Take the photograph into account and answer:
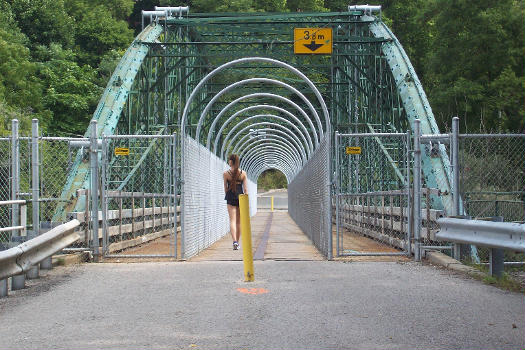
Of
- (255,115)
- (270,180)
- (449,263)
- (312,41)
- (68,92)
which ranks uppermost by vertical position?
(68,92)

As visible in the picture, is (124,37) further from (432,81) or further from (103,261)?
(103,261)

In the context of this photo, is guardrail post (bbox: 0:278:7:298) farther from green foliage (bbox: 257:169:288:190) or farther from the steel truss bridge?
green foliage (bbox: 257:169:288:190)

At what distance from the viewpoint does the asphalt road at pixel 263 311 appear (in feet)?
19.4

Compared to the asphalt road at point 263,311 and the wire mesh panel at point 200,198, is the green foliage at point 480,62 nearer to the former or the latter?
the wire mesh panel at point 200,198

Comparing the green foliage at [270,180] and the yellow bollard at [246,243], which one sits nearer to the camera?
the yellow bollard at [246,243]

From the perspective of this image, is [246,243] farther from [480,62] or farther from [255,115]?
[480,62]

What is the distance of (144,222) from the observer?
60.1 ft

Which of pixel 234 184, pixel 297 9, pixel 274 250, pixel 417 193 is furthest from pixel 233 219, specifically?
pixel 297 9

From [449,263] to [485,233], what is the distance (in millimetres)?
2233

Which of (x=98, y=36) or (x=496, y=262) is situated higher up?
(x=98, y=36)

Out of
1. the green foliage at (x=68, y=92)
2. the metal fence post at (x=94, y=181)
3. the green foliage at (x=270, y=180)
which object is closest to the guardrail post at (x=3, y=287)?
the metal fence post at (x=94, y=181)

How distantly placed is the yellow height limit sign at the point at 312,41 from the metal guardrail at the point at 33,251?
1016cm

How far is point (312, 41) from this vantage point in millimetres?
20125

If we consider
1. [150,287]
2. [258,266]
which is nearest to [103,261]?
[258,266]
